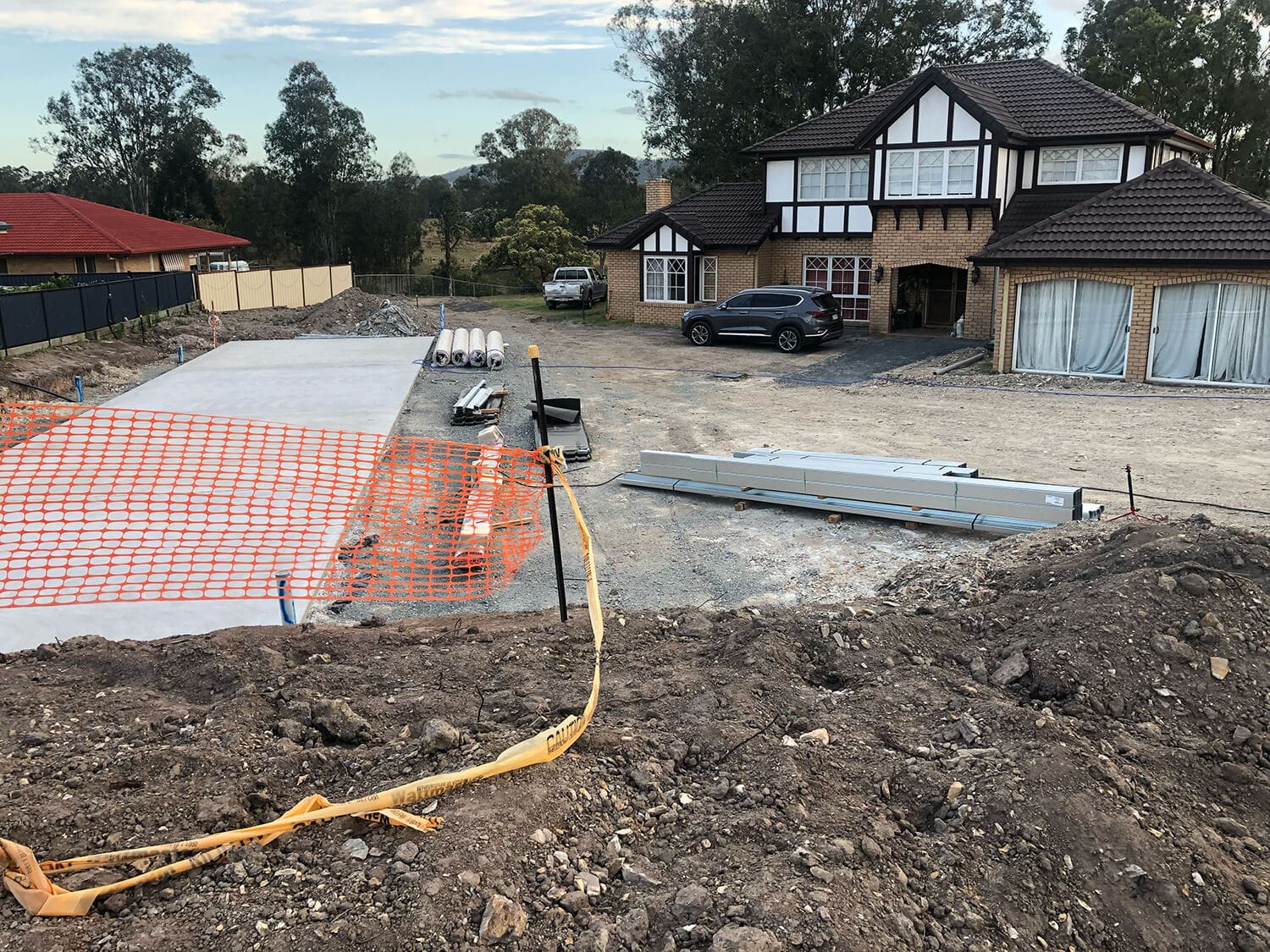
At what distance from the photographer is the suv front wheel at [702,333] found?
89.8 feet

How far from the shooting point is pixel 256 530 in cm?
991

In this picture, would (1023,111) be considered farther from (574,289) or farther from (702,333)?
(574,289)

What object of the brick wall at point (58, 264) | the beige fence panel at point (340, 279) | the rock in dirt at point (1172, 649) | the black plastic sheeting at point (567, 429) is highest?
the brick wall at point (58, 264)

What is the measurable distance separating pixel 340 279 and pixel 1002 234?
30749 mm

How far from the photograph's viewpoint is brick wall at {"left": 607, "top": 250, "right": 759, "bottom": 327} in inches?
1230

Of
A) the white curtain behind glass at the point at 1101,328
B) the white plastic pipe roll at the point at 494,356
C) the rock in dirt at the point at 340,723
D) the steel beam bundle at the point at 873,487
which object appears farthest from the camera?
the white plastic pipe roll at the point at 494,356

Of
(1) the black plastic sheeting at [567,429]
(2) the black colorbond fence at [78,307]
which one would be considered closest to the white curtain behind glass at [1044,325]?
(1) the black plastic sheeting at [567,429]

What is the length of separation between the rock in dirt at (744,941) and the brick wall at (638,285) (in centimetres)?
2841

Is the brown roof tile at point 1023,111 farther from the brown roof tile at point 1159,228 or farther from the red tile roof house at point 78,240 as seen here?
the red tile roof house at point 78,240

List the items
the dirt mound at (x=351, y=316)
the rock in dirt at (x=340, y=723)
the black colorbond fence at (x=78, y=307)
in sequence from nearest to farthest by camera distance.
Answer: the rock in dirt at (x=340, y=723)
the black colorbond fence at (x=78, y=307)
the dirt mound at (x=351, y=316)

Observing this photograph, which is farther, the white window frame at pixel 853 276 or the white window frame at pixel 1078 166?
the white window frame at pixel 853 276

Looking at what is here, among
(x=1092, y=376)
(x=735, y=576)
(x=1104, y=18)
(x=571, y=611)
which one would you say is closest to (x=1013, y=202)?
(x=1092, y=376)

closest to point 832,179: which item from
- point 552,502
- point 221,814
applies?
point 552,502

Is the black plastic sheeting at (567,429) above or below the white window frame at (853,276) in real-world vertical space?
below
